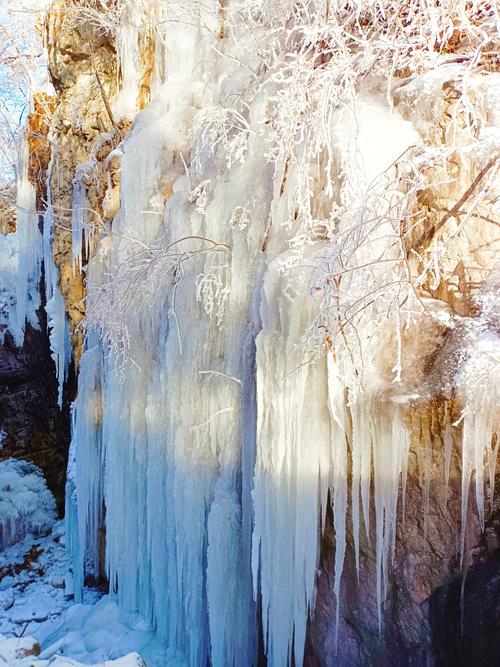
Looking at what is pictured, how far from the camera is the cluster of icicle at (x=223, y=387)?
3.01 meters

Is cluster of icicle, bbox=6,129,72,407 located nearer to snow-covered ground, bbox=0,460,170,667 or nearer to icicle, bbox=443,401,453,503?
snow-covered ground, bbox=0,460,170,667

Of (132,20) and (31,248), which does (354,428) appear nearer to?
(132,20)

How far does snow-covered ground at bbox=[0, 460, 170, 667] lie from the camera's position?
3633mm

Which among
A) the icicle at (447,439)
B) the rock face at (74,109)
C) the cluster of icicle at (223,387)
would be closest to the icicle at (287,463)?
the cluster of icicle at (223,387)

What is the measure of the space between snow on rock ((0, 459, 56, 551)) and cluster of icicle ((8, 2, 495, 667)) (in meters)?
2.12

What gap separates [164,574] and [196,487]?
1159 mm

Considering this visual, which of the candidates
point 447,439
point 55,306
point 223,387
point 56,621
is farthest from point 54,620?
point 447,439

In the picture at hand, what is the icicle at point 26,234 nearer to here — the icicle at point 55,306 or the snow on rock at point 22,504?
the icicle at point 55,306

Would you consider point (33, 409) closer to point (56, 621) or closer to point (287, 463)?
point (56, 621)

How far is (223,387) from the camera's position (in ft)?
13.0

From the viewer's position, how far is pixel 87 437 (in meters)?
6.05

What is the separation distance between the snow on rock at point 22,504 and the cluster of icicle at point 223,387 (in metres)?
2.12

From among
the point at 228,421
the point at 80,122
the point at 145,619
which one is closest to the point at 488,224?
the point at 228,421

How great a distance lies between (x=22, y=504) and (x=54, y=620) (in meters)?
2.47
